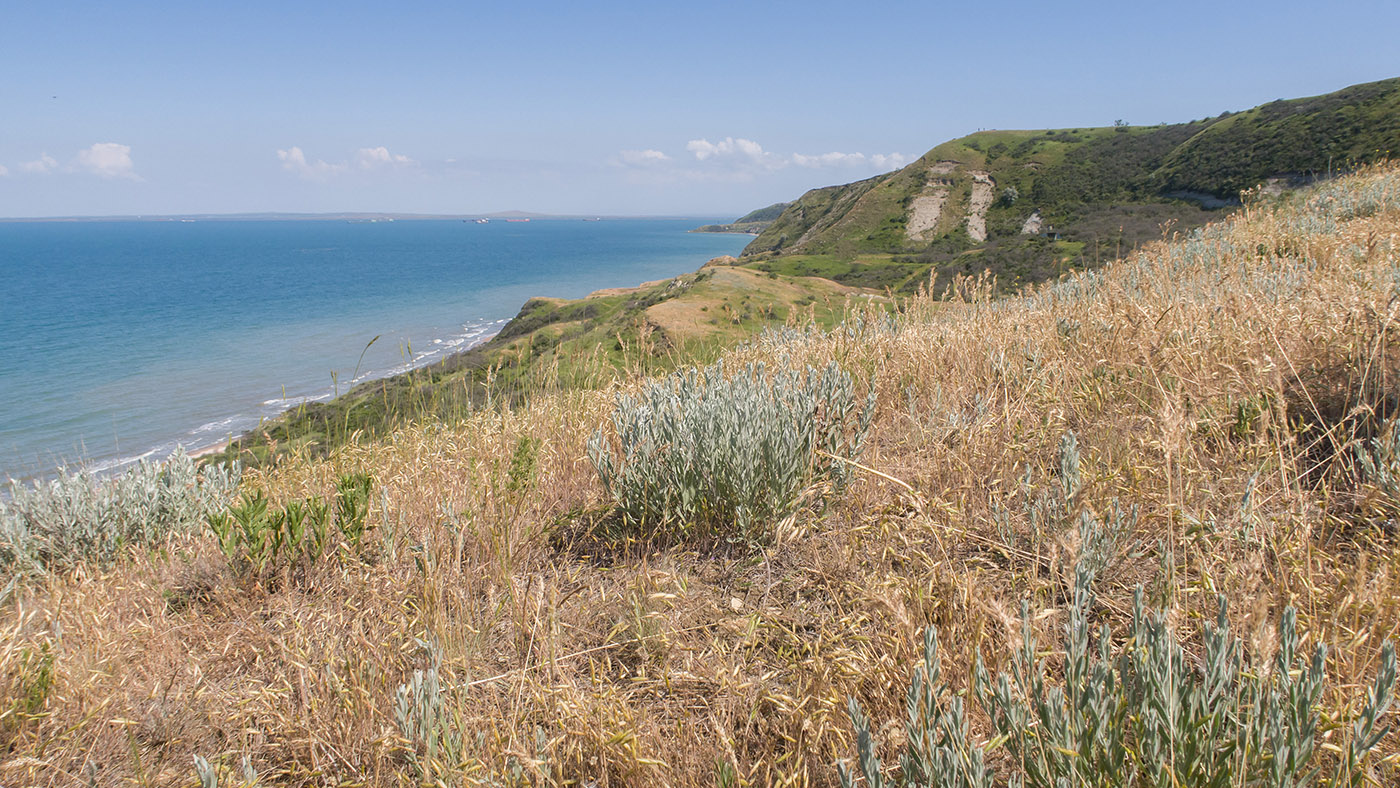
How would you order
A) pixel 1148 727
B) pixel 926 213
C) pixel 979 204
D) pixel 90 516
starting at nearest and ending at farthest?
pixel 1148 727 → pixel 90 516 → pixel 926 213 → pixel 979 204

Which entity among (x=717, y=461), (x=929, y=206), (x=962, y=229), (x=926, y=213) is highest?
(x=929, y=206)

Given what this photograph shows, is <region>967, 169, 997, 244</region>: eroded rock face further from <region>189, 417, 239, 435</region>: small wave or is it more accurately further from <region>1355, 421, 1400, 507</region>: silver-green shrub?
<region>1355, 421, 1400, 507</region>: silver-green shrub

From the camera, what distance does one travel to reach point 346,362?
33250 mm

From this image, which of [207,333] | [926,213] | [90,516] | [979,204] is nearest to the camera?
[90,516]

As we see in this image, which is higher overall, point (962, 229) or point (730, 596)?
point (962, 229)

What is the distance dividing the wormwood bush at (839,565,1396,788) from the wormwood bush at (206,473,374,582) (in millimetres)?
2287

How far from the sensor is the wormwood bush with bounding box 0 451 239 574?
3596 mm

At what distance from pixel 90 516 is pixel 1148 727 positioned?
4954 millimetres

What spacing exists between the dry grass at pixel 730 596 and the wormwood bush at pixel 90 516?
0.55 m

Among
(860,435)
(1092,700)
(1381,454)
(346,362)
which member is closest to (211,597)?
(860,435)

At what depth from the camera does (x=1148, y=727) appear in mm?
1346

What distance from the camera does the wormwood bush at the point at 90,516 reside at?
3596 mm

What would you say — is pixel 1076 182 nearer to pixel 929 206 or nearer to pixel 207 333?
pixel 929 206

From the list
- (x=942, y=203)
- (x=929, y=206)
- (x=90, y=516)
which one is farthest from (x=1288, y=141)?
(x=90, y=516)
